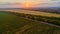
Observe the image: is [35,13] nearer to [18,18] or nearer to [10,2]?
[18,18]

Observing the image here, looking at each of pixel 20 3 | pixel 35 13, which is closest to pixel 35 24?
pixel 35 13

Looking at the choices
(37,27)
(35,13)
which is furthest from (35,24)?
(35,13)

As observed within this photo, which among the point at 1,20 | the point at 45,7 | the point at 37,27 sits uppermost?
the point at 45,7

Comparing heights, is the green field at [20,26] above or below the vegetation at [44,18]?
below

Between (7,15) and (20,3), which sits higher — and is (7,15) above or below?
below

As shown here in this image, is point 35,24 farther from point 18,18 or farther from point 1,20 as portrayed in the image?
point 1,20

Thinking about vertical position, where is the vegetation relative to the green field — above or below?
above
